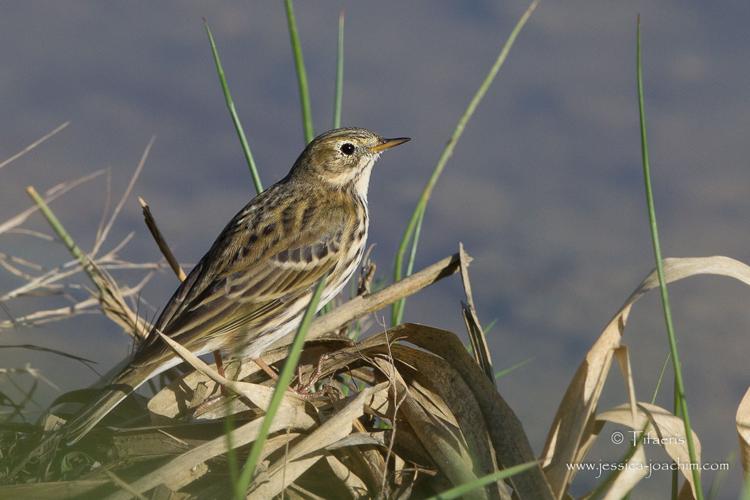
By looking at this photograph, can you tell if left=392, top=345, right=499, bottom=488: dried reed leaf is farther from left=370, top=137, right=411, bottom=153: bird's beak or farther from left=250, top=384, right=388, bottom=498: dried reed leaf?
left=370, top=137, right=411, bottom=153: bird's beak

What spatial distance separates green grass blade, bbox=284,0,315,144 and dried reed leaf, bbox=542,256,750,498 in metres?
2.64

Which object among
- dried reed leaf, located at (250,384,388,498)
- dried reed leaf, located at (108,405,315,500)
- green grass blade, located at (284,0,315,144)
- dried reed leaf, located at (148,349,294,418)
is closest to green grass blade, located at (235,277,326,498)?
dried reed leaf, located at (108,405,315,500)

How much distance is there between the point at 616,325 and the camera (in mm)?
3713

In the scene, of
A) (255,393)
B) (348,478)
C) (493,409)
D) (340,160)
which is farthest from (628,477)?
(340,160)

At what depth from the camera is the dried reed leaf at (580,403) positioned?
3.55m

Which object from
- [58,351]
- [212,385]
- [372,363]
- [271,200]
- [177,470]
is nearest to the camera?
[177,470]

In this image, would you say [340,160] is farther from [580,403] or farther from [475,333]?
[580,403]

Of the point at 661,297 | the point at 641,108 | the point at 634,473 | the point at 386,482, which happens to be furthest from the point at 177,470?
the point at 641,108

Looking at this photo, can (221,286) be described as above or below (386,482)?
above

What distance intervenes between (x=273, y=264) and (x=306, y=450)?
2399 mm

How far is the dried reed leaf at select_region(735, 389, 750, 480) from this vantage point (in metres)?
3.75

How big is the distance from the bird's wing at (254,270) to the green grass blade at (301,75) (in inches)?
25.0

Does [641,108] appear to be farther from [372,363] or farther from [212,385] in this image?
[212,385]

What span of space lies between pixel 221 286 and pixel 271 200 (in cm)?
109
